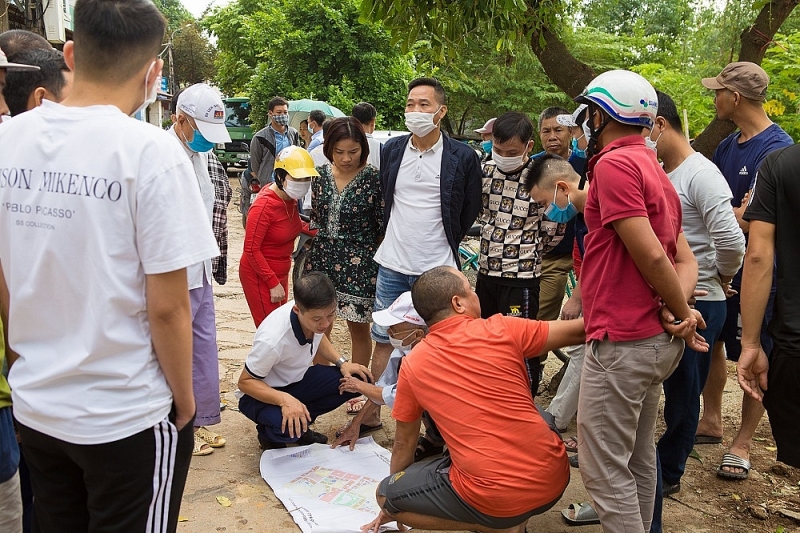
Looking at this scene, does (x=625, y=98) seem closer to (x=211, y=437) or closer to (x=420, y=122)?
(x=420, y=122)

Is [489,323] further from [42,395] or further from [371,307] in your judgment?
[371,307]

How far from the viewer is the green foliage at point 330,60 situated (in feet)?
46.4

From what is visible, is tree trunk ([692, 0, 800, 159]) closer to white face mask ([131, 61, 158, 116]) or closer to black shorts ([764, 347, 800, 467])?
black shorts ([764, 347, 800, 467])

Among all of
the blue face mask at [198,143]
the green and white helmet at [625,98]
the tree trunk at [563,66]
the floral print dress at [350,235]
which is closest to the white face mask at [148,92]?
the green and white helmet at [625,98]

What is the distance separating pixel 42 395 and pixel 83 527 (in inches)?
16.3

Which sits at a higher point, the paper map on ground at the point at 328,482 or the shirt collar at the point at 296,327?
the shirt collar at the point at 296,327

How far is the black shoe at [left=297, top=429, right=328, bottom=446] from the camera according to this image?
4.09 meters

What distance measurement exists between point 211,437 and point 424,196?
1.85m

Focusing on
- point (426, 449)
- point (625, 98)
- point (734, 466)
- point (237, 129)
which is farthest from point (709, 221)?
point (237, 129)

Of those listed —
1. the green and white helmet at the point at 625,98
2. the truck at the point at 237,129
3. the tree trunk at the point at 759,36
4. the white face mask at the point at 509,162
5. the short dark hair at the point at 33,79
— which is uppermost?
the tree trunk at the point at 759,36

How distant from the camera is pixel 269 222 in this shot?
4586 millimetres

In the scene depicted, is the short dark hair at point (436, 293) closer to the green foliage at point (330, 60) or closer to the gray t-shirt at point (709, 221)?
the gray t-shirt at point (709, 221)

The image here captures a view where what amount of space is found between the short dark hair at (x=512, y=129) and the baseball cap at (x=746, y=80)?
1073 mm

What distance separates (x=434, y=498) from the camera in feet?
9.18
